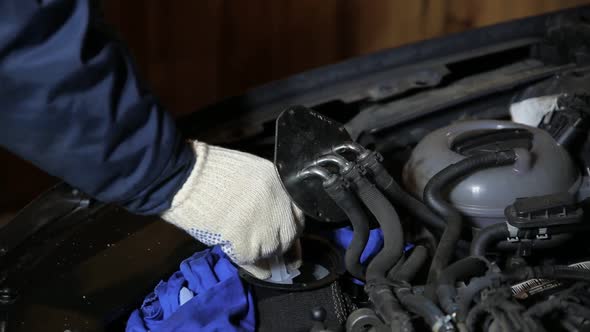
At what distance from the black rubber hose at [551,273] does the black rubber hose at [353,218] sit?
0.17 metres

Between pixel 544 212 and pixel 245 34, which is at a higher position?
pixel 544 212

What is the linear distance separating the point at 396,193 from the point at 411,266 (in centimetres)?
10

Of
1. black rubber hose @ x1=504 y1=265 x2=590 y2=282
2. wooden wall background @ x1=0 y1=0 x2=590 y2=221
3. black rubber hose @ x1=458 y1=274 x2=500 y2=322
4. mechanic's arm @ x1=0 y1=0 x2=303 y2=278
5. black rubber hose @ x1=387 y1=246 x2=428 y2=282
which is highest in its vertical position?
mechanic's arm @ x1=0 y1=0 x2=303 y2=278

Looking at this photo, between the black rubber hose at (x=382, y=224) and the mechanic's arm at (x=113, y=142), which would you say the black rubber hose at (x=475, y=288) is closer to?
the black rubber hose at (x=382, y=224)

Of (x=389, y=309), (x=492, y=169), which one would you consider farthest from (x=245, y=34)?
(x=389, y=309)

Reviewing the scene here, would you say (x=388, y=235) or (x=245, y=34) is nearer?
(x=388, y=235)

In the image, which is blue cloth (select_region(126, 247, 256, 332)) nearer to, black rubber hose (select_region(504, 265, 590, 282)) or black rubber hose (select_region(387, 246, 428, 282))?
black rubber hose (select_region(387, 246, 428, 282))

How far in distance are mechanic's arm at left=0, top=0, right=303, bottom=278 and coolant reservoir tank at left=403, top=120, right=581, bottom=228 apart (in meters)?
0.22

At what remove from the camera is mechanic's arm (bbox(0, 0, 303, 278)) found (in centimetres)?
Result: 68

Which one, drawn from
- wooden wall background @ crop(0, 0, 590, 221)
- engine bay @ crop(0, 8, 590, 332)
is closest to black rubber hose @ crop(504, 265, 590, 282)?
engine bay @ crop(0, 8, 590, 332)

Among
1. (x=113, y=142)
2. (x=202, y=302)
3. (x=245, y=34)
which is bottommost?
(x=245, y=34)

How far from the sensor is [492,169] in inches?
34.7

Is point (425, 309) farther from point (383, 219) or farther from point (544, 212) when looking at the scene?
point (544, 212)

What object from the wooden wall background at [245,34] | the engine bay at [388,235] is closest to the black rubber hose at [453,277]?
the engine bay at [388,235]
